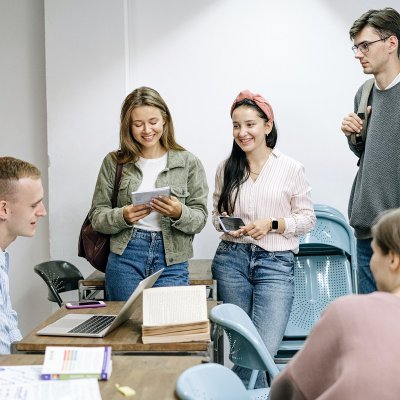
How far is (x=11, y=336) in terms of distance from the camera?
9.45ft

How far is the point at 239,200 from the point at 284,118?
3.57 feet

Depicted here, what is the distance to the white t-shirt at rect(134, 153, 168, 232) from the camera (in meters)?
3.68

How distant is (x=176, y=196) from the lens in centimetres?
377

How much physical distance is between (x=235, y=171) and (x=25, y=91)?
1834 millimetres

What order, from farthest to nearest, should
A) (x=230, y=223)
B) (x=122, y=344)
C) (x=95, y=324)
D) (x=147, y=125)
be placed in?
(x=230, y=223) → (x=147, y=125) → (x=95, y=324) → (x=122, y=344)

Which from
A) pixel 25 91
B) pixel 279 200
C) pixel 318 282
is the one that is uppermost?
pixel 25 91

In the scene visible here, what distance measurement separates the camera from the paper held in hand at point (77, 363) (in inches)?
88.2

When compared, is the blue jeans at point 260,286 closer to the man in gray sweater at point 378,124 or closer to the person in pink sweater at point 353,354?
the man in gray sweater at point 378,124

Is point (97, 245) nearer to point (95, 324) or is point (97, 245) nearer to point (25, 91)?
point (95, 324)

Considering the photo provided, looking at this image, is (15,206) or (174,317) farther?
(15,206)

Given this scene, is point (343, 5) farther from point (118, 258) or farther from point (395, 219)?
point (395, 219)

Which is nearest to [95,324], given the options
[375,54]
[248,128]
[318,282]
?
[248,128]

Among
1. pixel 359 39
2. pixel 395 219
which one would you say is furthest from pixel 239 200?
pixel 395 219

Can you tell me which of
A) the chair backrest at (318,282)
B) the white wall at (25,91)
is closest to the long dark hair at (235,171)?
the chair backrest at (318,282)
